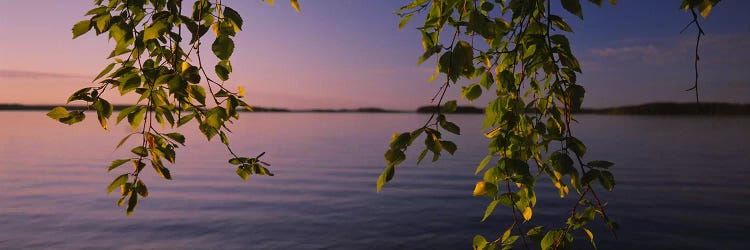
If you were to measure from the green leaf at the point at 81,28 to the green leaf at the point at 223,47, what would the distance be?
24.7 inches

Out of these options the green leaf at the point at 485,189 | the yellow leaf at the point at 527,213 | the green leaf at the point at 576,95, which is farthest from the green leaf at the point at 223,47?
the yellow leaf at the point at 527,213

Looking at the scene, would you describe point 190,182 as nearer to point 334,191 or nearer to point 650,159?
point 334,191

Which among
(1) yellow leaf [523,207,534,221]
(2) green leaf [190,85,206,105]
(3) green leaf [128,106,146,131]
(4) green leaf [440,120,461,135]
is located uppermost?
(2) green leaf [190,85,206,105]

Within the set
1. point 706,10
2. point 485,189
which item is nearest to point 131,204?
point 485,189

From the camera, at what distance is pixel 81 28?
8.13ft

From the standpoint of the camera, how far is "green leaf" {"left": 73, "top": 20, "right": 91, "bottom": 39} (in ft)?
8.09

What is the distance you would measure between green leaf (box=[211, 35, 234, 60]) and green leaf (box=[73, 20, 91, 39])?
627 mm

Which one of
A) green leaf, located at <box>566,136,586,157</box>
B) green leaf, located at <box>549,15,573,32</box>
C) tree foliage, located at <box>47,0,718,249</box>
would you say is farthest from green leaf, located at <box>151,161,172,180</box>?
green leaf, located at <box>549,15,573,32</box>

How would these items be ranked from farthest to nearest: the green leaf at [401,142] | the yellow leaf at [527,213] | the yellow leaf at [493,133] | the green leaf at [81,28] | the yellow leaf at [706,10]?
the yellow leaf at [527,213] → the yellow leaf at [493,133] → the yellow leaf at [706,10] → the green leaf at [81,28] → the green leaf at [401,142]

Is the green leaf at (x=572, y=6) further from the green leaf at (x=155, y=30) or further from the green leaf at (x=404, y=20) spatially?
the green leaf at (x=155, y=30)

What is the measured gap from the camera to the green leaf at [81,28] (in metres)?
2.46

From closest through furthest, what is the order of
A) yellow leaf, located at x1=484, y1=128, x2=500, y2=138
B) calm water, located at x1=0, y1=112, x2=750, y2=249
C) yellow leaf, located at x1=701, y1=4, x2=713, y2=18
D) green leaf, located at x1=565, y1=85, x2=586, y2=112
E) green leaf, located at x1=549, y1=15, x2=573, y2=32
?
green leaf, located at x1=565, y1=85, x2=586, y2=112, yellow leaf, located at x1=701, y1=4, x2=713, y2=18, green leaf, located at x1=549, y1=15, x2=573, y2=32, yellow leaf, located at x1=484, y1=128, x2=500, y2=138, calm water, located at x1=0, y1=112, x2=750, y2=249

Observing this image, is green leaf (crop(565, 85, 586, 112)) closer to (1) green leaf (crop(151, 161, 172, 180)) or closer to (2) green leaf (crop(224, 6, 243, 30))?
(2) green leaf (crop(224, 6, 243, 30))

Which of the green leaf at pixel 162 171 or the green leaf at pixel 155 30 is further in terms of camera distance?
the green leaf at pixel 162 171
